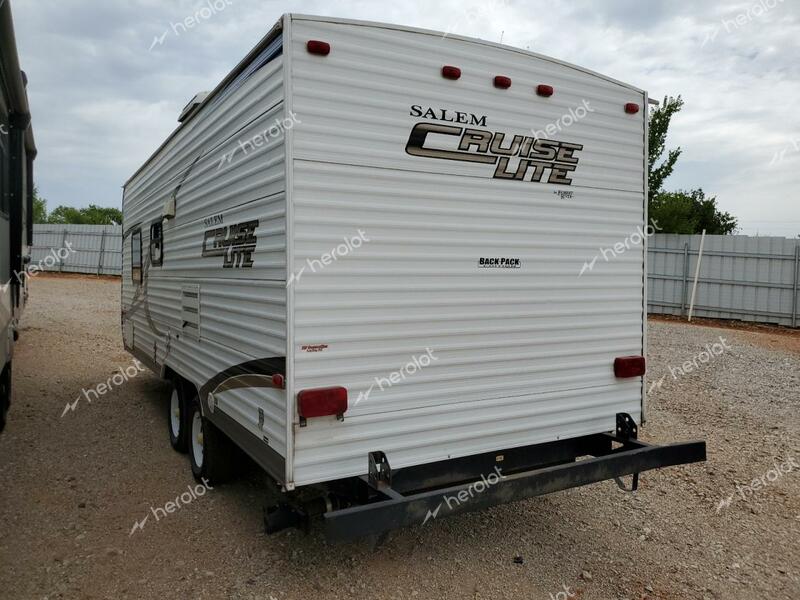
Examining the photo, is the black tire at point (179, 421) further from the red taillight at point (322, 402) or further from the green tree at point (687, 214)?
the green tree at point (687, 214)

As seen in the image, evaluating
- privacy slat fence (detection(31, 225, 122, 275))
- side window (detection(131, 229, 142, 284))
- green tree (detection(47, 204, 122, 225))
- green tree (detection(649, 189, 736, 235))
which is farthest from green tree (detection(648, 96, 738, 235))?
green tree (detection(47, 204, 122, 225))

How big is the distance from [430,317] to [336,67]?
1.41 m

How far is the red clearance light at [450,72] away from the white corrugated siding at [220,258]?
0.91 meters

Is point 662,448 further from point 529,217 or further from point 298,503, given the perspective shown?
point 298,503

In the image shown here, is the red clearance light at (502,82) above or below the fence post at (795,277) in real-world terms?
above

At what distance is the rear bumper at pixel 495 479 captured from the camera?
9.25 feet

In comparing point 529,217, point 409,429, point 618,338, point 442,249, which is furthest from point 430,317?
point 618,338

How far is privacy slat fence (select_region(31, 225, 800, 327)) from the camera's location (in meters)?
14.6

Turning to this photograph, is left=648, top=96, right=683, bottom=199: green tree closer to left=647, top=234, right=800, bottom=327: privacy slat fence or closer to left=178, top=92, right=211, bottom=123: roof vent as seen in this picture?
left=647, top=234, right=800, bottom=327: privacy slat fence

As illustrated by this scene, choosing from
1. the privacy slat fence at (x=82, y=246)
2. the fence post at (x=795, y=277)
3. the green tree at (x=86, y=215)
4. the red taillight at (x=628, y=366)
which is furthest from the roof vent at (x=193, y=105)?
the green tree at (x=86, y=215)

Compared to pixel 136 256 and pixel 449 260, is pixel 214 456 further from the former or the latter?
pixel 136 256

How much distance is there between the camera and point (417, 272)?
327 centimetres

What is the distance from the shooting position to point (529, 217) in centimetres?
363

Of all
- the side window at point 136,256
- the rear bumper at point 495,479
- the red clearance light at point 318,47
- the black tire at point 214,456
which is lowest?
the black tire at point 214,456
